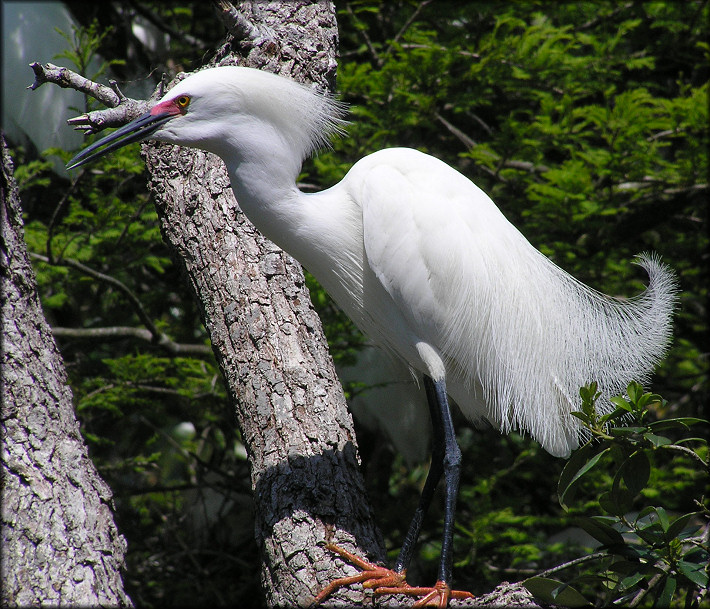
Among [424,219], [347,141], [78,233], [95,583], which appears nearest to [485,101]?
[347,141]

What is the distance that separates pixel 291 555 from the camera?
1.58 metres

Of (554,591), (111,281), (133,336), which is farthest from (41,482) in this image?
(133,336)

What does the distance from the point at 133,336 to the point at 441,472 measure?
52.8 inches

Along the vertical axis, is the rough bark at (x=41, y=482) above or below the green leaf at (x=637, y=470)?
below

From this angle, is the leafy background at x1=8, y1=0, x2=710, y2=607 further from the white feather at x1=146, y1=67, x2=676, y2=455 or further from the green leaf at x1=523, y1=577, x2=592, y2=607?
the green leaf at x1=523, y1=577, x2=592, y2=607

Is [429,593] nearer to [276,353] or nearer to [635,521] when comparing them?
[635,521]

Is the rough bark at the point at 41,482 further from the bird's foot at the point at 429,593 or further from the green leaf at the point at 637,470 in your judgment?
the green leaf at the point at 637,470

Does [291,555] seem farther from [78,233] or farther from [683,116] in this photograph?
[683,116]

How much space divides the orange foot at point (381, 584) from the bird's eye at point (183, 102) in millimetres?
1095

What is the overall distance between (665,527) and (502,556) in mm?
1464

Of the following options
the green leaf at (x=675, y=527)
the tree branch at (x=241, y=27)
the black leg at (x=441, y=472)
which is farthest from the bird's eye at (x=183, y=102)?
the green leaf at (x=675, y=527)

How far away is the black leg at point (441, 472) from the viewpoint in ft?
5.50

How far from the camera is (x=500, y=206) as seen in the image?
9.29 ft

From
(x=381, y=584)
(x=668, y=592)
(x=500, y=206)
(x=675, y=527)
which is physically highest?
(x=500, y=206)
